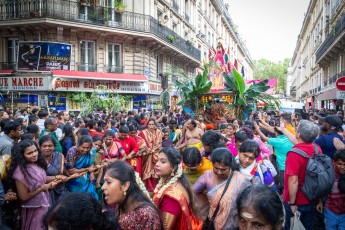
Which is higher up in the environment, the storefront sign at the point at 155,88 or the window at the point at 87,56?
the window at the point at 87,56

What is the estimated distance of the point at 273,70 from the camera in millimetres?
104875

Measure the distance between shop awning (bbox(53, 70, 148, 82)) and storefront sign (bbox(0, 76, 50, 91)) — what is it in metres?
0.84

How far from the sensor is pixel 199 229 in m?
2.99

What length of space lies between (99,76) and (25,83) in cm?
403

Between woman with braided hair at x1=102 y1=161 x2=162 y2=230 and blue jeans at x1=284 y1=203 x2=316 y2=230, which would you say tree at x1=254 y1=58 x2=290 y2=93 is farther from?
woman with braided hair at x1=102 y1=161 x2=162 y2=230

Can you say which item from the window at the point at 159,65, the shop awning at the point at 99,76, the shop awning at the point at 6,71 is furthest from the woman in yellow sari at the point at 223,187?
the window at the point at 159,65

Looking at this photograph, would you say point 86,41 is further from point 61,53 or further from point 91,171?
point 91,171

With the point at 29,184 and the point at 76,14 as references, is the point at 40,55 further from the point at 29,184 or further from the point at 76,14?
the point at 29,184

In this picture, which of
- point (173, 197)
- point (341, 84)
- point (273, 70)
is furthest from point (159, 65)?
point (273, 70)

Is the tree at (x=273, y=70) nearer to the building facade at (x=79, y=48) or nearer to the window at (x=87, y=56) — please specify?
the building facade at (x=79, y=48)

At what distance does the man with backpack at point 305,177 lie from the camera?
144 inches

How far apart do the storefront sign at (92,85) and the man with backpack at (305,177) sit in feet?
52.4

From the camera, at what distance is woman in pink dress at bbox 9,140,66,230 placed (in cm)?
368

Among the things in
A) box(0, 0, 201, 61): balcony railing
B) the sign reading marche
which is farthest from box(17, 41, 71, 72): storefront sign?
the sign reading marche
